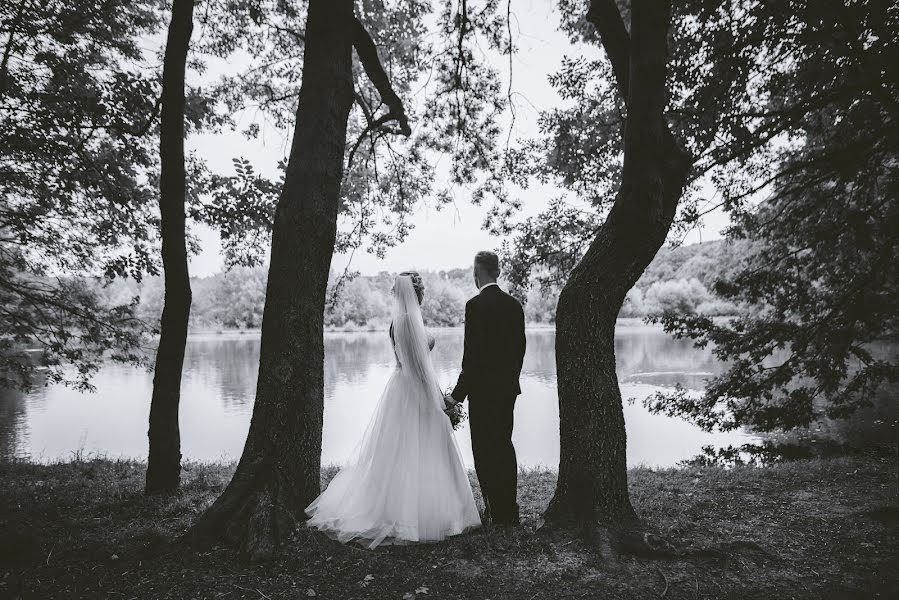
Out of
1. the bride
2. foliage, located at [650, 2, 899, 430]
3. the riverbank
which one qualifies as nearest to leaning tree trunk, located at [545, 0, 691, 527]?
the bride

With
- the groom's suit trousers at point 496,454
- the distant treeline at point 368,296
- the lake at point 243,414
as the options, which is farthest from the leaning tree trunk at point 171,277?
the distant treeline at point 368,296

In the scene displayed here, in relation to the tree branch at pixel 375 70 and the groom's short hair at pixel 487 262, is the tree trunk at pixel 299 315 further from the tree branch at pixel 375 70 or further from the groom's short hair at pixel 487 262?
the groom's short hair at pixel 487 262

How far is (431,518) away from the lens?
3.69 metres

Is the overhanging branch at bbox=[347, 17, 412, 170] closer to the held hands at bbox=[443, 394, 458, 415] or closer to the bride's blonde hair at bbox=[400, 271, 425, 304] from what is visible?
the bride's blonde hair at bbox=[400, 271, 425, 304]

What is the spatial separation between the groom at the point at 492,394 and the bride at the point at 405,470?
0.68 feet

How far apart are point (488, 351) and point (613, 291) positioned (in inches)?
42.7

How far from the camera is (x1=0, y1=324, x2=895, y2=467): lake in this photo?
13.0m

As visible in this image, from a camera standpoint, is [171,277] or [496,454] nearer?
[496,454]

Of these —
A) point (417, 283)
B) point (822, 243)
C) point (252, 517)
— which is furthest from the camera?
point (822, 243)

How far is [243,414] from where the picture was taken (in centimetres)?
1784

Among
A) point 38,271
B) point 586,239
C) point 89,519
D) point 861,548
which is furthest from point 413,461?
point 38,271

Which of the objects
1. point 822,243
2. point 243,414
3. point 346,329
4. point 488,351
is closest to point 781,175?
point 822,243

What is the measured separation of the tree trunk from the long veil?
2.21ft

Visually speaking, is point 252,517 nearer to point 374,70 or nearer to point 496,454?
point 496,454
